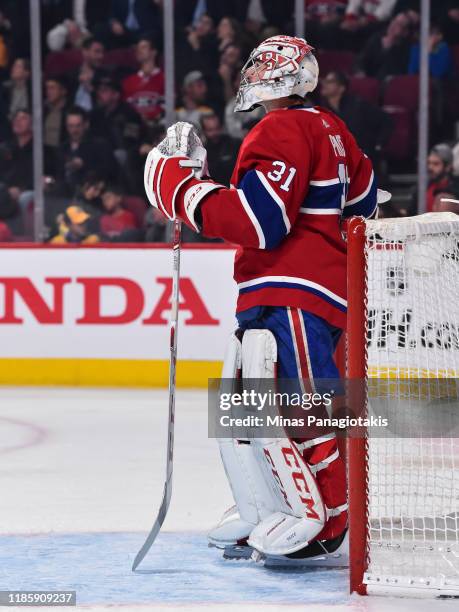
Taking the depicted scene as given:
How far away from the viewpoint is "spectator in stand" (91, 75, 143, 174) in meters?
7.32

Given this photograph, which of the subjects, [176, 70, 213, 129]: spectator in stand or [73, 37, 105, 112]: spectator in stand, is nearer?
[176, 70, 213, 129]: spectator in stand

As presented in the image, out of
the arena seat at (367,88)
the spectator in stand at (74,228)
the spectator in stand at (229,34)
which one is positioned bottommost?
the spectator in stand at (74,228)

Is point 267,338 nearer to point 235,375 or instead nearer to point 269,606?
point 235,375

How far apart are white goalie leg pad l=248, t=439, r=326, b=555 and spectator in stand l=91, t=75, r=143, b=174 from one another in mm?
4513

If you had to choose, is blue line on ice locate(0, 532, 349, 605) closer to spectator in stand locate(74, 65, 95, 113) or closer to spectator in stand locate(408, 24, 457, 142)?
spectator in stand locate(408, 24, 457, 142)

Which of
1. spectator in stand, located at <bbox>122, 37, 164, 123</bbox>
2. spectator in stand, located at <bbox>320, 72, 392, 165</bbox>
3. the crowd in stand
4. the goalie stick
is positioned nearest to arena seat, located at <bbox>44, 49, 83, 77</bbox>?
the crowd in stand

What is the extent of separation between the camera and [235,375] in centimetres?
301

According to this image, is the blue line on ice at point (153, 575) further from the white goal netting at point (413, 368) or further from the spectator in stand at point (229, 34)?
the spectator in stand at point (229, 34)

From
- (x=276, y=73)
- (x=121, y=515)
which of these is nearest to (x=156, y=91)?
(x=121, y=515)

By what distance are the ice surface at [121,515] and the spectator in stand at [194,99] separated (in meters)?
1.93

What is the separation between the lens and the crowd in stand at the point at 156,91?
272 inches

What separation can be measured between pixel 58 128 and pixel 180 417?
94.5 inches

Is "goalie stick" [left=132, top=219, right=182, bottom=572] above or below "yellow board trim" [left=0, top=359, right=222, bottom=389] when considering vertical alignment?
above

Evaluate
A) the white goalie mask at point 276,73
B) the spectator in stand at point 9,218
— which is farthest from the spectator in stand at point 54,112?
the white goalie mask at point 276,73
